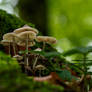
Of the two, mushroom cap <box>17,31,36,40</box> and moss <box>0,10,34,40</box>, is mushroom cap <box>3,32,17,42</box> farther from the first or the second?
moss <box>0,10,34,40</box>

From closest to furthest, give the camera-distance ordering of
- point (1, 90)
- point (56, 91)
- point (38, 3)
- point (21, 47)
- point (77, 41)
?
1. point (1, 90)
2. point (56, 91)
3. point (21, 47)
4. point (38, 3)
5. point (77, 41)

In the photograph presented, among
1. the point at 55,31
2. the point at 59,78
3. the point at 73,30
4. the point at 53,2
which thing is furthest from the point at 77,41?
the point at 59,78

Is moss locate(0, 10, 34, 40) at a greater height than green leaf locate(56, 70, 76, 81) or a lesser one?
greater

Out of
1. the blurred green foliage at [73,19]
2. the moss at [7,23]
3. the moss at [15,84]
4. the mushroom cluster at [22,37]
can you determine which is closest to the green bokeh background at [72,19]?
the blurred green foliage at [73,19]

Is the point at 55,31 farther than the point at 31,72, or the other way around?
the point at 55,31

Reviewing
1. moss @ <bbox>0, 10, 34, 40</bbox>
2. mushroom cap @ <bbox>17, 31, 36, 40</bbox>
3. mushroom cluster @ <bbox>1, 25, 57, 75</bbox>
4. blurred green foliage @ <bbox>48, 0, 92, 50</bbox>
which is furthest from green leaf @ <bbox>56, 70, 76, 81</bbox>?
blurred green foliage @ <bbox>48, 0, 92, 50</bbox>

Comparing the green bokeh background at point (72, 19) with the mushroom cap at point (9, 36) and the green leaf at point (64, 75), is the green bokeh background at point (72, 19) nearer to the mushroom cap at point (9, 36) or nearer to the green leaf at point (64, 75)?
the mushroom cap at point (9, 36)

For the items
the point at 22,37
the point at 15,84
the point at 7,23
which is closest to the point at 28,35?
the point at 22,37

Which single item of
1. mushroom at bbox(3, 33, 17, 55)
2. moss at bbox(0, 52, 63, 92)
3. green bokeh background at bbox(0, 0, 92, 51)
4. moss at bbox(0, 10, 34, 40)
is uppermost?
green bokeh background at bbox(0, 0, 92, 51)

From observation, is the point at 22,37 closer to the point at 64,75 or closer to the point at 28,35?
the point at 28,35

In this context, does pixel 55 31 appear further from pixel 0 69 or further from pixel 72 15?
pixel 0 69

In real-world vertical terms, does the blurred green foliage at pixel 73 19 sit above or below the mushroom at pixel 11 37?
above
